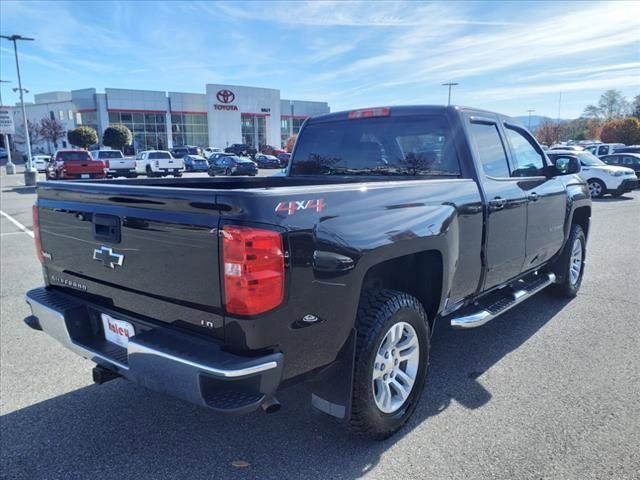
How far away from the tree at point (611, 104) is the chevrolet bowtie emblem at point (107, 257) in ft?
299

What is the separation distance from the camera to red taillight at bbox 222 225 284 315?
2.00 metres

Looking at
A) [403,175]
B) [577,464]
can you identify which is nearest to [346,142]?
[403,175]

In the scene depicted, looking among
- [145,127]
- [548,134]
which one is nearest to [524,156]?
[145,127]

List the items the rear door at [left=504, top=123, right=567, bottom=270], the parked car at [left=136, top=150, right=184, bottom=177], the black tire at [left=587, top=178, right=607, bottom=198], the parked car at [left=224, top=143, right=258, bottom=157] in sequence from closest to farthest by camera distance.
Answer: the rear door at [left=504, top=123, right=567, bottom=270]
the black tire at [left=587, top=178, right=607, bottom=198]
the parked car at [left=136, top=150, right=184, bottom=177]
the parked car at [left=224, top=143, right=258, bottom=157]

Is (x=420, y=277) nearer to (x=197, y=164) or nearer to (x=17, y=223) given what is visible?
(x=17, y=223)

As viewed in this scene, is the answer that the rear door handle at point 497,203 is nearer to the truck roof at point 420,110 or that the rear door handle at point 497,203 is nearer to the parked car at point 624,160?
the truck roof at point 420,110

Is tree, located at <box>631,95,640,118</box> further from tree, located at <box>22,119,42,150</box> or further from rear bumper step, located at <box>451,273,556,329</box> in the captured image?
tree, located at <box>22,119,42,150</box>

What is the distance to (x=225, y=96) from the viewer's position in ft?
205

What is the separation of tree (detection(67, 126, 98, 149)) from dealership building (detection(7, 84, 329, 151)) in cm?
683

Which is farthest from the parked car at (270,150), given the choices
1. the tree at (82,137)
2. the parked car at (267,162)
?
the tree at (82,137)

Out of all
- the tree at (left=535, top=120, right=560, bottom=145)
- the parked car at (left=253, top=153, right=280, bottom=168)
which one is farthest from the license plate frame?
the tree at (left=535, top=120, right=560, bottom=145)

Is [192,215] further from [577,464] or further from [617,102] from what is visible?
[617,102]

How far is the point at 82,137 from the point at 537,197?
56489mm

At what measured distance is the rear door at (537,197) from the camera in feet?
13.9
